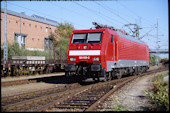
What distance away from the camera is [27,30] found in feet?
118

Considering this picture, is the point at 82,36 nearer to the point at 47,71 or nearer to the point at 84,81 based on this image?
the point at 84,81

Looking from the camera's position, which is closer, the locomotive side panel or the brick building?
the locomotive side panel

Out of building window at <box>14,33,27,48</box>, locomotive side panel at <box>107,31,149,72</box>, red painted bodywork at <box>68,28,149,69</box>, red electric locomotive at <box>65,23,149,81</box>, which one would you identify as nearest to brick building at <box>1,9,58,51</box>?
building window at <box>14,33,27,48</box>

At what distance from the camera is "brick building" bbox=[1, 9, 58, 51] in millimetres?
32250

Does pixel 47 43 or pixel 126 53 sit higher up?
pixel 47 43

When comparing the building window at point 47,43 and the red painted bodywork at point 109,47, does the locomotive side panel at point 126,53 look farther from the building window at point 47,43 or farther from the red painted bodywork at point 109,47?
the building window at point 47,43

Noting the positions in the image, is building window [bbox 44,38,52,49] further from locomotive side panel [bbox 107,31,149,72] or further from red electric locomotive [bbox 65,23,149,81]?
red electric locomotive [bbox 65,23,149,81]

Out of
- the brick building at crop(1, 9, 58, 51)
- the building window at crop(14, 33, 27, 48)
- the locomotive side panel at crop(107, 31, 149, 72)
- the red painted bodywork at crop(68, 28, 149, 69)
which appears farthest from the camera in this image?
the building window at crop(14, 33, 27, 48)

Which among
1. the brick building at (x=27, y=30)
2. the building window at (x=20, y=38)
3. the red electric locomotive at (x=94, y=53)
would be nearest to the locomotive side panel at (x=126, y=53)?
the red electric locomotive at (x=94, y=53)

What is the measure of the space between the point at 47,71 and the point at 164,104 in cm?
1729

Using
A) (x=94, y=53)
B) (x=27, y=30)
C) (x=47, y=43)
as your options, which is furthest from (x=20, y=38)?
(x=94, y=53)

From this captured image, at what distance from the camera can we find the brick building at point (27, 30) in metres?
32.2

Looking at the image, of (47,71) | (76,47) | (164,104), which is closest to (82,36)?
(76,47)

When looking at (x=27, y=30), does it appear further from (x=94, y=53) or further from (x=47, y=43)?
(x=94, y=53)
